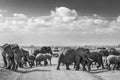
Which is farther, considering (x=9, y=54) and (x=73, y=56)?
(x=73, y=56)

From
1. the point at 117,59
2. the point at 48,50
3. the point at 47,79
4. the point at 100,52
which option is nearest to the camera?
the point at 47,79

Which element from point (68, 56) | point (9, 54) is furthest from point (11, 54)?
point (68, 56)

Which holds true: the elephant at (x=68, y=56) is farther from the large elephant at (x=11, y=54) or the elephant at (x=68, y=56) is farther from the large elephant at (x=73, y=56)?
the large elephant at (x=11, y=54)

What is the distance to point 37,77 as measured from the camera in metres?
19.3

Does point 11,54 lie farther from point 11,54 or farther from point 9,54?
point 9,54

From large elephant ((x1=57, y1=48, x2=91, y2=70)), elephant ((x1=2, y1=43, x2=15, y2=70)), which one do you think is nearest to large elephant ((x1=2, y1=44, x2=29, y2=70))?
elephant ((x1=2, y1=43, x2=15, y2=70))

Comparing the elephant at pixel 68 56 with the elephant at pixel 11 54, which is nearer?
the elephant at pixel 11 54

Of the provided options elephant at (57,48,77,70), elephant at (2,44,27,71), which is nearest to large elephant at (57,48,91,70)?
elephant at (57,48,77,70)

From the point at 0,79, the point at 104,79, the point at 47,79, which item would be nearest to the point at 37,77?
the point at 47,79

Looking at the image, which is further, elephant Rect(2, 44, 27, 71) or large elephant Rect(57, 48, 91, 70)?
large elephant Rect(57, 48, 91, 70)

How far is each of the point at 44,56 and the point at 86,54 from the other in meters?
9.50

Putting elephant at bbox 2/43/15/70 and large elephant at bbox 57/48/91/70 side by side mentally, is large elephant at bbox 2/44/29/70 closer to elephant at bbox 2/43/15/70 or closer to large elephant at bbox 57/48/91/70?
elephant at bbox 2/43/15/70

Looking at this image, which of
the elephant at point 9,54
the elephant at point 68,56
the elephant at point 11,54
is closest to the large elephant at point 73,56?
the elephant at point 68,56

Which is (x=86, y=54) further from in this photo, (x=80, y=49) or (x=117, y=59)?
(x=117, y=59)
